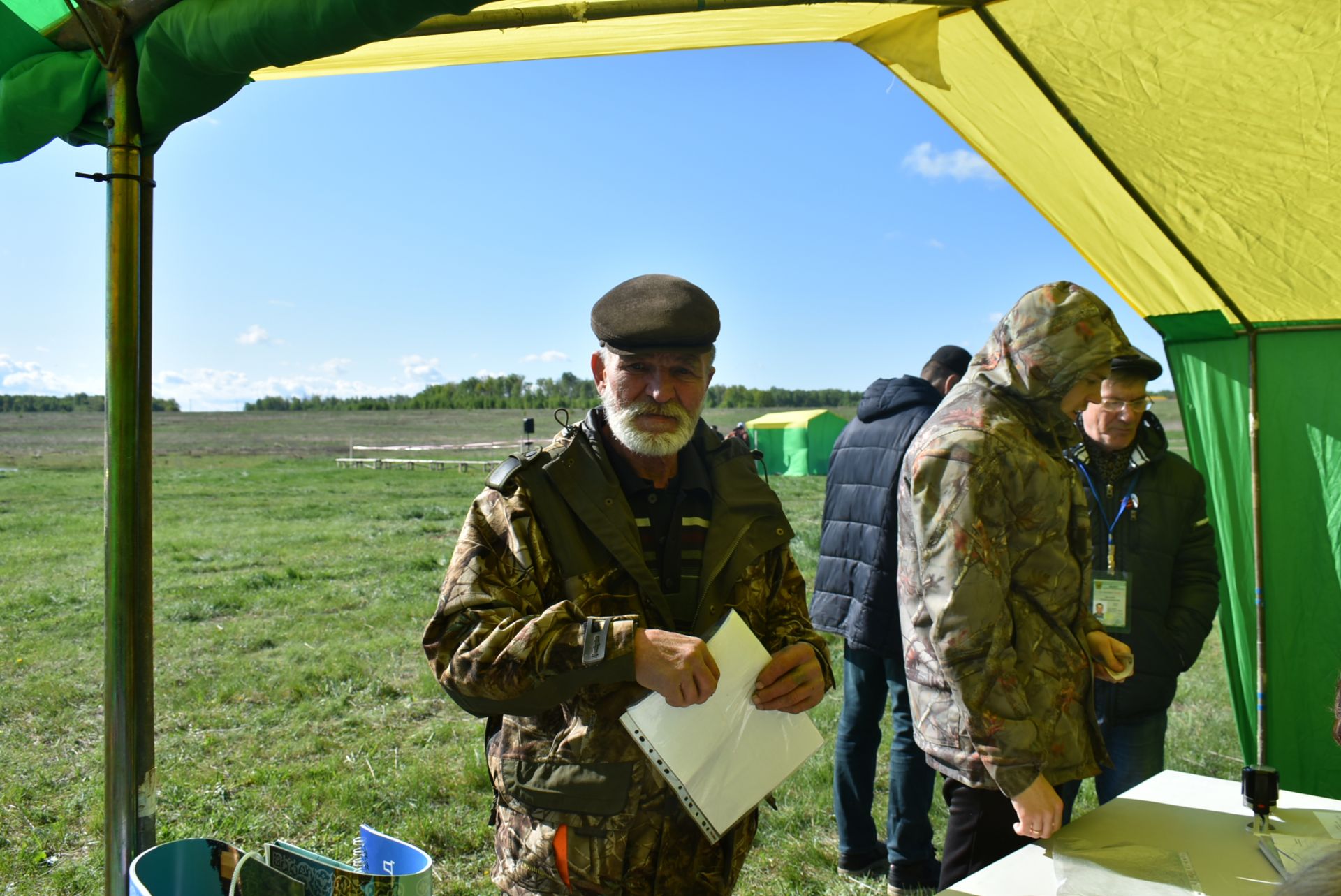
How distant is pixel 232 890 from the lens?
161 cm

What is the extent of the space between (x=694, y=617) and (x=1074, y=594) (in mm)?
1107

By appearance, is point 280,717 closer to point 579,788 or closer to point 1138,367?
point 579,788

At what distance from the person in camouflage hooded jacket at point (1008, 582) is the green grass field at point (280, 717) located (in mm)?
1710

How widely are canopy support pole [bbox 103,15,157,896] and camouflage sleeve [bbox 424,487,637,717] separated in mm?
731

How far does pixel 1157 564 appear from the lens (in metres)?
3.36

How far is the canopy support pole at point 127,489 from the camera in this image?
193cm

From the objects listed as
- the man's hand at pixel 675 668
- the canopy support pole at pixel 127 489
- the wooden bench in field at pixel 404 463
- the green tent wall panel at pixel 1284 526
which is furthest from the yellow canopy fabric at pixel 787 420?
the man's hand at pixel 675 668

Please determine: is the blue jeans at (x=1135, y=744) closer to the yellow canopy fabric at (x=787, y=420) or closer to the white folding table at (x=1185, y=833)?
the white folding table at (x=1185, y=833)

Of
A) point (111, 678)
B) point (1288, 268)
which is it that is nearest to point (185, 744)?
point (111, 678)

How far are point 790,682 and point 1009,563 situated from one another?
0.79 metres

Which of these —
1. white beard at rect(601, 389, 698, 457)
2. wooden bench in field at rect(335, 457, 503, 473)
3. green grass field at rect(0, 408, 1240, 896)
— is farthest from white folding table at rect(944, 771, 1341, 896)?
wooden bench in field at rect(335, 457, 503, 473)

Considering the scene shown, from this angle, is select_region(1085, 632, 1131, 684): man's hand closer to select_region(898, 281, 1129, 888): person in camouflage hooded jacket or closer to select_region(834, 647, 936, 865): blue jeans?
select_region(898, 281, 1129, 888): person in camouflage hooded jacket

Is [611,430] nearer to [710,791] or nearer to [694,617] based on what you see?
[694,617]

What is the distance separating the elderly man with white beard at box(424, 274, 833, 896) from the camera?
5.35 ft
